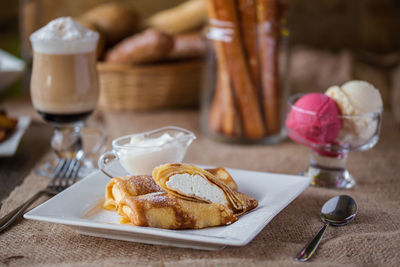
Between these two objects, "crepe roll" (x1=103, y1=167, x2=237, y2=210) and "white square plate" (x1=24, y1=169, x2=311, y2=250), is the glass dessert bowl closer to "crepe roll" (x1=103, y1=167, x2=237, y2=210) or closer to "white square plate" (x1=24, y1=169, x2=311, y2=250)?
"white square plate" (x1=24, y1=169, x2=311, y2=250)

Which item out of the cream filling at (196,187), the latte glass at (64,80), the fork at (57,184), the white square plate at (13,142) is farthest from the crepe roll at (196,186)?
the white square plate at (13,142)

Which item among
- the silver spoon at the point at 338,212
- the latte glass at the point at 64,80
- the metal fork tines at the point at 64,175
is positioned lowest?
the silver spoon at the point at 338,212

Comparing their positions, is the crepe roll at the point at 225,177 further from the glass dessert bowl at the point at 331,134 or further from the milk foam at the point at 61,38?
the milk foam at the point at 61,38

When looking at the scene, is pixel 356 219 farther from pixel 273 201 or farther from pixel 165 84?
pixel 165 84

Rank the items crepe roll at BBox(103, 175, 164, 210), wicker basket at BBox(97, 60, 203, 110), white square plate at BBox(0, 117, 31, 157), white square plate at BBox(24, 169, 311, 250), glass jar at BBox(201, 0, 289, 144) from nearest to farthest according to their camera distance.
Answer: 1. white square plate at BBox(24, 169, 311, 250)
2. crepe roll at BBox(103, 175, 164, 210)
3. white square plate at BBox(0, 117, 31, 157)
4. glass jar at BBox(201, 0, 289, 144)
5. wicker basket at BBox(97, 60, 203, 110)

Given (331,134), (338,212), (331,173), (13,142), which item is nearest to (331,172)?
(331,173)

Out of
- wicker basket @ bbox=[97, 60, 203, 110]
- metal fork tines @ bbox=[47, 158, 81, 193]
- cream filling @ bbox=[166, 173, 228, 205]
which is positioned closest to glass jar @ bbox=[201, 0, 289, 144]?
wicker basket @ bbox=[97, 60, 203, 110]

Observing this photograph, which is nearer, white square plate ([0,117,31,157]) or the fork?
the fork
